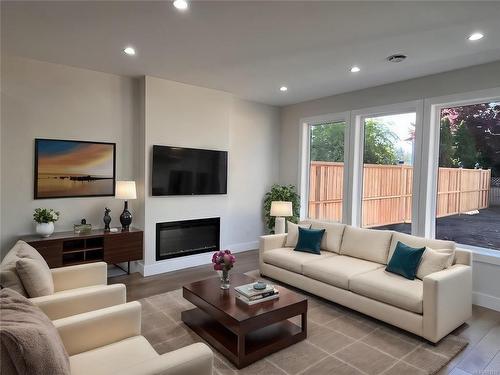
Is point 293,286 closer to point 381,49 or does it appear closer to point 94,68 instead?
point 381,49

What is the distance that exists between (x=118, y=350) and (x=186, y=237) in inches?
127

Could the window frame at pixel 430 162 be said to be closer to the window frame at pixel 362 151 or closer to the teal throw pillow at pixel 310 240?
the window frame at pixel 362 151

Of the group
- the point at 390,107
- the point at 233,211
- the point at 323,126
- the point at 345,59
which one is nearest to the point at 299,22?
the point at 345,59

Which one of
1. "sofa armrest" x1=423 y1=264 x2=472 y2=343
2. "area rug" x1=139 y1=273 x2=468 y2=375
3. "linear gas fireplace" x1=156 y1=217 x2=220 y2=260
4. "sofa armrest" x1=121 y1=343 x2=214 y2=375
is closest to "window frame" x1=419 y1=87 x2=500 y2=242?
"sofa armrest" x1=423 y1=264 x2=472 y2=343

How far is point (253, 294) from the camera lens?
2.84 m

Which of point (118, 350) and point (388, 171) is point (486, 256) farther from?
point (118, 350)

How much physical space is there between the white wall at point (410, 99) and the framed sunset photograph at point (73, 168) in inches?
134

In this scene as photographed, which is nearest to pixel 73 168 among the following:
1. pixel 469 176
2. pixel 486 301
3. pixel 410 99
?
pixel 410 99

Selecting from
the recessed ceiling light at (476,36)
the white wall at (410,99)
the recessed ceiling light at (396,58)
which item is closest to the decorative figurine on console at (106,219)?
the white wall at (410,99)

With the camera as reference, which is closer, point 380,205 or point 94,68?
point 94,68

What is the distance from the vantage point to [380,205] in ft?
16.7

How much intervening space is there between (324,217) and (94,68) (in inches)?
179

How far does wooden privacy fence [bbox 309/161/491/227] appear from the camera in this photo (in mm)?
4121

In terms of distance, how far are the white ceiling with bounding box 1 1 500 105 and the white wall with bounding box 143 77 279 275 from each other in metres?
0.52
